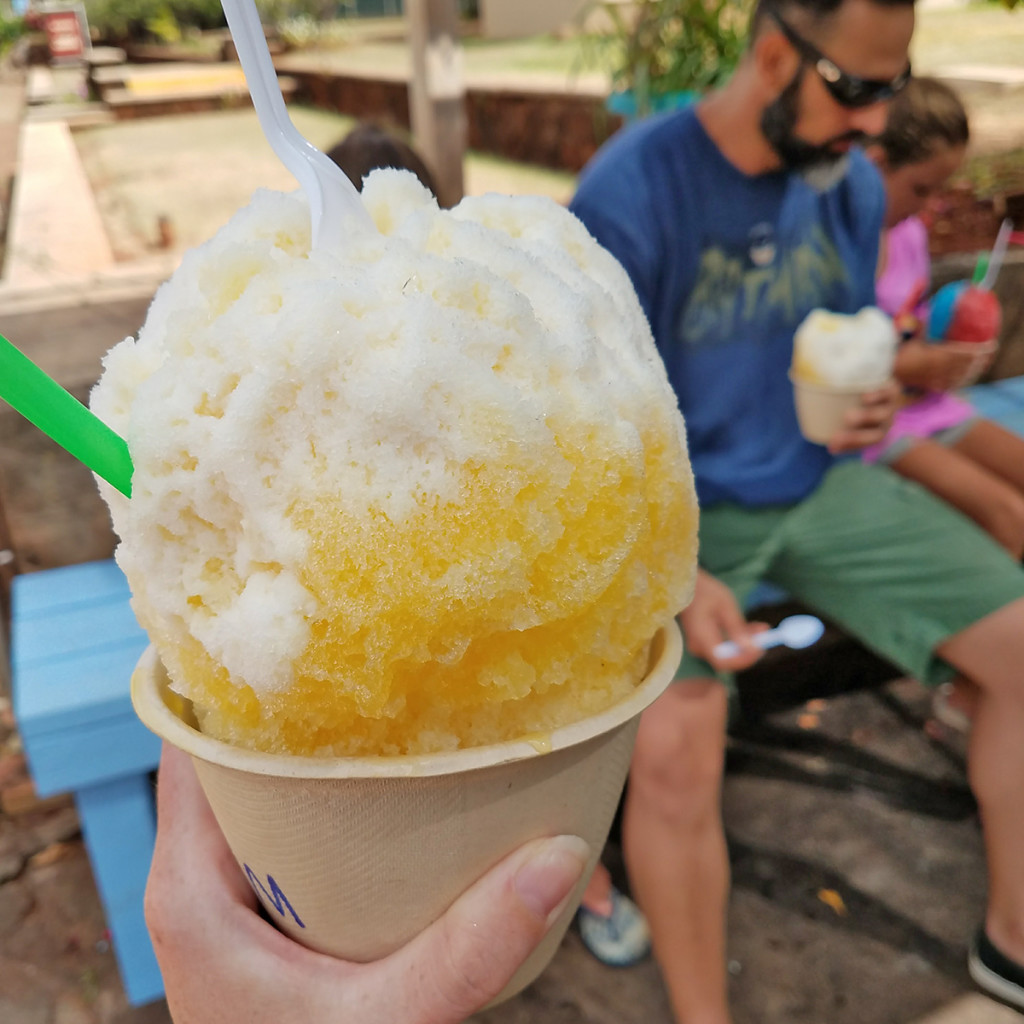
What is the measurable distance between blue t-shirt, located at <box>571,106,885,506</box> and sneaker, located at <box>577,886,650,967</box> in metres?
1.16

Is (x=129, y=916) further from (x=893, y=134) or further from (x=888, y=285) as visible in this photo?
(x=893, y=134)

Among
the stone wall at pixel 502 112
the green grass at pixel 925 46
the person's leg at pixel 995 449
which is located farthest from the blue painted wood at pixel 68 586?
the green grass at pixel 925 46

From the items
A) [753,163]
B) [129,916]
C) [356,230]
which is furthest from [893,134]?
[129,916]

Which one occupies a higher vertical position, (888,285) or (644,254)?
(644,254)

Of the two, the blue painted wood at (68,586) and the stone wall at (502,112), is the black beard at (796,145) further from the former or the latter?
the stone wall at (502,112)

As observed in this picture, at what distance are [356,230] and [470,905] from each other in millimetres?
647

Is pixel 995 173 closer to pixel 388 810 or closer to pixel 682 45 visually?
pixel 682 45

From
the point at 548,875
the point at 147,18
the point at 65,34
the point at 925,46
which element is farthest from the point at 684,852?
the point at 147,18

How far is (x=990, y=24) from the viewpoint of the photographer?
28.3 feet

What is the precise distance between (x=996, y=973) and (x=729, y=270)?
191 cm

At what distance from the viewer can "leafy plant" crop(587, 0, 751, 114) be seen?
3768 mm

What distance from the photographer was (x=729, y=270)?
2.23 m

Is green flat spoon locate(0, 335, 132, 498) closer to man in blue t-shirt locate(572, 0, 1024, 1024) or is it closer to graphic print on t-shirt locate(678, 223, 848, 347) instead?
man in blue t-shirt locate(572, 0, 1024, 1024)

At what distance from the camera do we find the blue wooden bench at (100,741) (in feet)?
6.40
